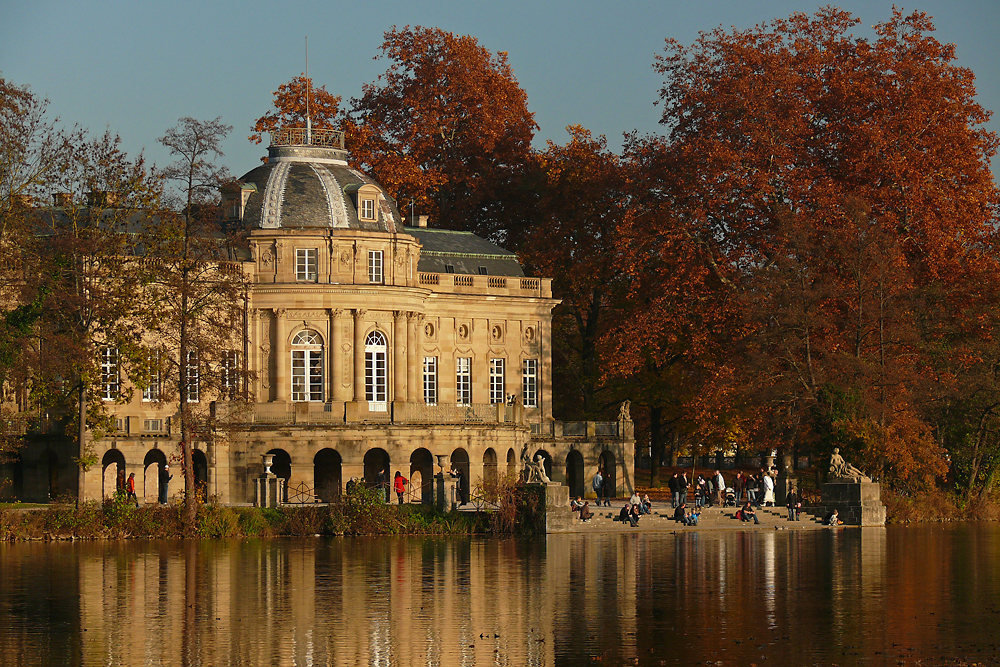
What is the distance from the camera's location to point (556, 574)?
36125 millimetres

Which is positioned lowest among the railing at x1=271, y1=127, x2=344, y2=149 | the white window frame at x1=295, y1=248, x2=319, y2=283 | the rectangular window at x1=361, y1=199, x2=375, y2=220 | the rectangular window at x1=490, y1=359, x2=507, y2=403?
the rectangular window at x1=490, y1=359, x2=507, y2=403

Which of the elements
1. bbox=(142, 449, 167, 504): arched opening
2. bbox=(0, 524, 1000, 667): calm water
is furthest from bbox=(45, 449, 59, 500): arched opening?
bbox=(0, 524, 1000, 667): calm water

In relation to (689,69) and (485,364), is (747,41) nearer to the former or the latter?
(689,69)

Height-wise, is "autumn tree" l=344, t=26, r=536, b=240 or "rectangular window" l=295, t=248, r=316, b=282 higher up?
"autumn tree" l=344, t=26, r=536, b=240

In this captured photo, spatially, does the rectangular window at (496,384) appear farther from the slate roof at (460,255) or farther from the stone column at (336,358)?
the stone column at (336,358)

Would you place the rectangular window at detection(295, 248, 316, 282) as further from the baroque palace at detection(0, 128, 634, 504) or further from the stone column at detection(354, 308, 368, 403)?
the stone column at detection(354, 308, 368, 403)

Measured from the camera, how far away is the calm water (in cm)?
2448

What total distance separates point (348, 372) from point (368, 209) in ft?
20.8

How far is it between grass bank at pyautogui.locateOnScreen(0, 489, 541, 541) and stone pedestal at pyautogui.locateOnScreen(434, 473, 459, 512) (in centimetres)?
40

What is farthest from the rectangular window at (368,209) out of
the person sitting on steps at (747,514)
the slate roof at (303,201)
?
the person sitting on steps at (747,514)

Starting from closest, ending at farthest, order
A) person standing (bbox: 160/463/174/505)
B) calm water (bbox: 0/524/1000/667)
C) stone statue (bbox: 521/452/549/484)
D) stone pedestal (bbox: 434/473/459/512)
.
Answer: calm water (bbox: 0/524/1000/667) → stone statue (bbox: 521/452/549/484) → stone pedestal (bbox: 434/473/459/512) → person standing (bbox: 160/463/174/505)

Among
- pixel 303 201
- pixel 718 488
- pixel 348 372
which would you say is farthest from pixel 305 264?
pixel 718 488

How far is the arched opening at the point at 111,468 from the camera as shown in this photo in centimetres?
6031

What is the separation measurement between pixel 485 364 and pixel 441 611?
4058 cm
